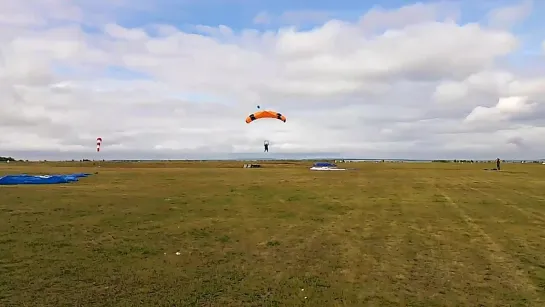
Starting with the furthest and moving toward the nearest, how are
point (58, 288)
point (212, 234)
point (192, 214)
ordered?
point (192, 214), point (212, 234), point (58, 288)

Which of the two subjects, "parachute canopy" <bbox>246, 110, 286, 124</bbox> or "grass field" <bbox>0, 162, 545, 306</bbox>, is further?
"parachute canopy" <bbox>246, 110, 286, 124</bbox>

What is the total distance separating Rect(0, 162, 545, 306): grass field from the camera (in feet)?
28.4

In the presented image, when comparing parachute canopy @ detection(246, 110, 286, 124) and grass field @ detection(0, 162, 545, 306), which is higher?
parachute canopy @ detection(246, 110, 286, 124)

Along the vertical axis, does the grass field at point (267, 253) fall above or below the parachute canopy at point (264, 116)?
below

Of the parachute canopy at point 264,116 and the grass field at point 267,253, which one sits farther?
the parachute canopy at point 264,116

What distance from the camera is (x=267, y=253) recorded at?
39.8ft

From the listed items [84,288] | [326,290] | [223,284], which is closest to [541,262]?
[326,290]

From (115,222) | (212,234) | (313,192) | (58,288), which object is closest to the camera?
(58,288)

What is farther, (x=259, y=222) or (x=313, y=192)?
(x=313, y=192)

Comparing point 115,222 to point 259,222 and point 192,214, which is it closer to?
point 192,214

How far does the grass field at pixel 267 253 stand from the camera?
866cm

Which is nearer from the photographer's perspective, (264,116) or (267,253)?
(267,253)

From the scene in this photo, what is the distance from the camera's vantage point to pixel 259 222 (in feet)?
55.1

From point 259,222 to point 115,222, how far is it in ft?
16.5
